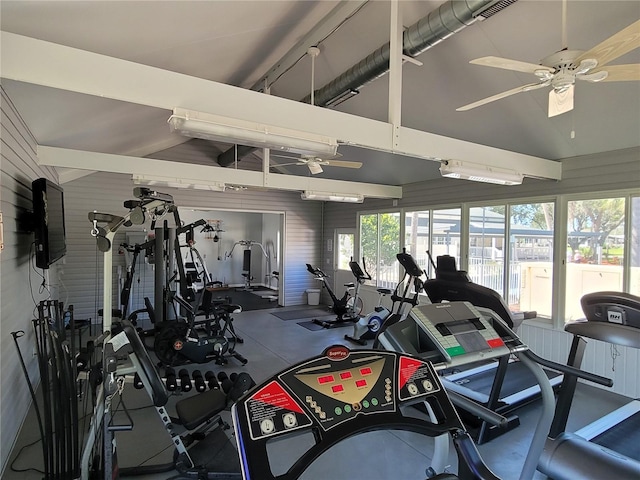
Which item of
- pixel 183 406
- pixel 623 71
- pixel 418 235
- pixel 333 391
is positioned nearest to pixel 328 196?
pixel 418 235

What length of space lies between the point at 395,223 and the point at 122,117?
5.16 meters

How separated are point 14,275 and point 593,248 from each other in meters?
5.90

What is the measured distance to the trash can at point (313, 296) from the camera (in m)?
8.88

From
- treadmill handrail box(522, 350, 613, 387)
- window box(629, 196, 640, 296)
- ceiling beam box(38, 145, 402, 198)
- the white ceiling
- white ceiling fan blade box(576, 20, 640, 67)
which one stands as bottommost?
treadmill handrail box(522, 350, 613, 387)

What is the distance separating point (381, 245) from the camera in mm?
7668

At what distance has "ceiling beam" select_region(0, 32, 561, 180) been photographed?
1815 millimetres

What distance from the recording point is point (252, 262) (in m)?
11.6

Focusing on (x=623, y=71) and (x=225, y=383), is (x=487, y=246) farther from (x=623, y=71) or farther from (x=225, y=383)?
(x=225, y=383)

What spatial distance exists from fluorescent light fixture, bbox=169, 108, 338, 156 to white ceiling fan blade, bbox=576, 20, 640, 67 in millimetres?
1613

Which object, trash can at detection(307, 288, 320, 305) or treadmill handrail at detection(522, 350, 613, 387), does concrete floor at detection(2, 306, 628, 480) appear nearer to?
treadmill handrail at detection(522, 350, 613, 387)

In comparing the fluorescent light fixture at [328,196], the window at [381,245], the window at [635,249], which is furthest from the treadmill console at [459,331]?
the window at [381,245]

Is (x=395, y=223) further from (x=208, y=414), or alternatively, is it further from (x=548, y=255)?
(x=208, y=414)

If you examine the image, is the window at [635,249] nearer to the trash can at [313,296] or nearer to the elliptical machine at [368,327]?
the elliptical machine at [368,327]

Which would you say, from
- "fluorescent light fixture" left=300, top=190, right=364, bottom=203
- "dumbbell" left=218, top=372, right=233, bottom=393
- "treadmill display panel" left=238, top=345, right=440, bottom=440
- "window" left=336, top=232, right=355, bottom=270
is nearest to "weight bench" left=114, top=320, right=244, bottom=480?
"dumbbell" left=218, top=372, right=233, bottom=393
